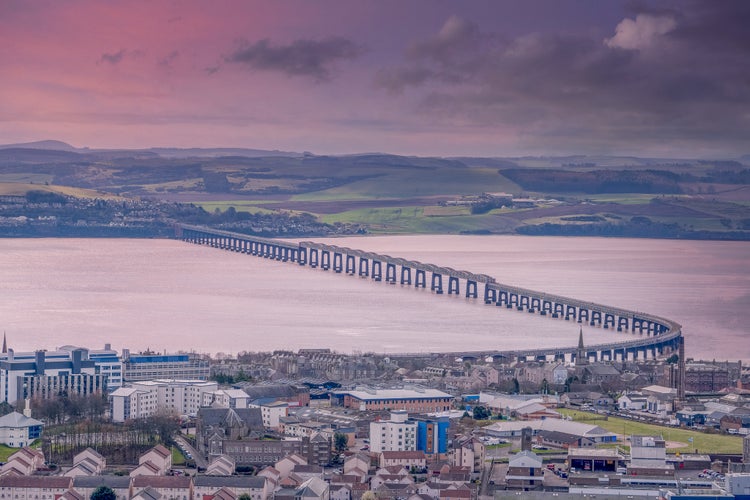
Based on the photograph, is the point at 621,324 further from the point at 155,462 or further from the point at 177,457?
the point at 155,462

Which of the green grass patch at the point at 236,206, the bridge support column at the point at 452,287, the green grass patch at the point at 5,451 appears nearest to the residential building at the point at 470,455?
the green grass patch at the point at 5,451

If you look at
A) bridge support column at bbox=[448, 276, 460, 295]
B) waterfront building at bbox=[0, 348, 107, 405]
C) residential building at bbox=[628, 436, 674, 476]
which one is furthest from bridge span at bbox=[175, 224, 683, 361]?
residential building at bbox=[628, 436, 674, 476]

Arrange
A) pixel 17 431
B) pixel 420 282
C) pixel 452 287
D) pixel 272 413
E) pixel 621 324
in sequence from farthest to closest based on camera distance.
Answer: pixel 420 282 < pixel 452 287 < pixel 621 324 < pixel 272 413 < pixel 17 431

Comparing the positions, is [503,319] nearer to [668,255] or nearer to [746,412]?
[746,412]

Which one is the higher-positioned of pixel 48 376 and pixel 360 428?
pixel 48 376

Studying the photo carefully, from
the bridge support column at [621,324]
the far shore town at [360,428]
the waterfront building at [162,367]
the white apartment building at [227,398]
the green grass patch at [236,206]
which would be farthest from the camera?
the green grass patch at [236,206]

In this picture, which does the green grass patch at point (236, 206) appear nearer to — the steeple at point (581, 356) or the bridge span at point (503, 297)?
the bridge span at point (503, 297)

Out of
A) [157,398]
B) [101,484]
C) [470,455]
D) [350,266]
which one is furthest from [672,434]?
[350,266]
